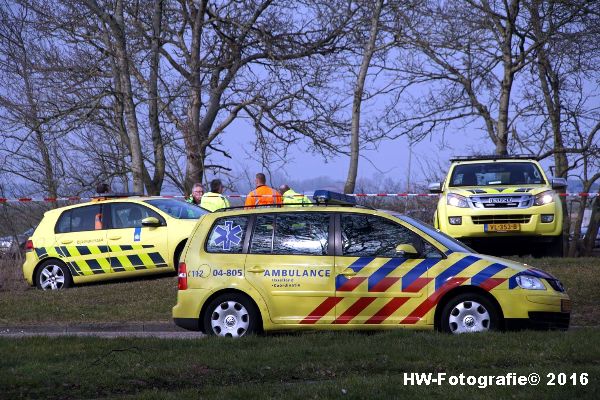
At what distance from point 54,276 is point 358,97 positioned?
11.3 metres

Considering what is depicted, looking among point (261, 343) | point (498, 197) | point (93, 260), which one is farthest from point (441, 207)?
point (261, 343)

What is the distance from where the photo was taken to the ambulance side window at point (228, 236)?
1182cm

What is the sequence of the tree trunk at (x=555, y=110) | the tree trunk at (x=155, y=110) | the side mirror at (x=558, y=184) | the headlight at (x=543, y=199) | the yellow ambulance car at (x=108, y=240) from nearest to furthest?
the headlight at (x=543, y=199), the side mirror at (x=558, y=184), the yellow ambulance car at (x=108, y=240), the tree trunk at (x=155, y=110), the tree trunk at (x=555, y=110)

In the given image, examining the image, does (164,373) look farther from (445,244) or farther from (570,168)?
(570,168)

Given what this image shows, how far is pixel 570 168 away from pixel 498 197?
14513 millimetres

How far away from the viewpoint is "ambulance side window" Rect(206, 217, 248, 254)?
11820mm

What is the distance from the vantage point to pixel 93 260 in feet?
61.0

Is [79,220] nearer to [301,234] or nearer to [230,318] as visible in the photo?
[230,318]

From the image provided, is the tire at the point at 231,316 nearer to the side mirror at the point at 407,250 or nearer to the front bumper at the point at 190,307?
the front bumper at the point at 190,307

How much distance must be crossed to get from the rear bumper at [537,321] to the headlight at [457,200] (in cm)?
674

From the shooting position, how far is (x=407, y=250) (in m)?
11.3

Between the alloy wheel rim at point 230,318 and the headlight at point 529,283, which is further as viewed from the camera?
the alloy wheel rim at point 230,318

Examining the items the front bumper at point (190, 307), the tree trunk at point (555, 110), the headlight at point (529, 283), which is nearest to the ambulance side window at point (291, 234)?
the front bumper at point (190, 307)

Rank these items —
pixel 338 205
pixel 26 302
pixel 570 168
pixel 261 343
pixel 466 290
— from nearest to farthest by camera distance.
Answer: pixel 261 343 → pixel 466 290 → pixel 338 205 → pixel 26 302 → pixel 570 168
